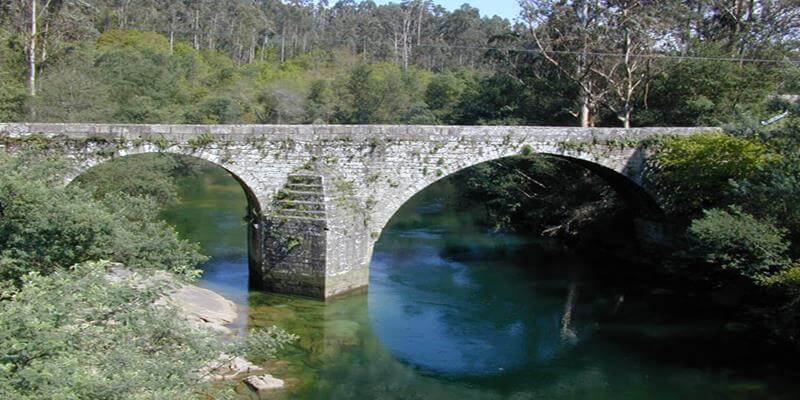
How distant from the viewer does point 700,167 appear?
18.5 metres

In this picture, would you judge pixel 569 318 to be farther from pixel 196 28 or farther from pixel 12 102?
pixel 196 28

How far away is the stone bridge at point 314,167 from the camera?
1565 centimetres

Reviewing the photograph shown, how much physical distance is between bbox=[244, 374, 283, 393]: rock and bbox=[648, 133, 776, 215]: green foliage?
11238mm

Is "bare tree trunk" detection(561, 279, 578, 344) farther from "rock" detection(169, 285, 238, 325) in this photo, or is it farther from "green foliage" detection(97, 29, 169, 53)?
"green foliage" detection(97, 29, 169, 53)

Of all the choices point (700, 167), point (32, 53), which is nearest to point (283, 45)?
point (32, 53)

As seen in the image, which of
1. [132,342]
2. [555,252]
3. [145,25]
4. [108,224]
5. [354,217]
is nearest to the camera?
[132,342]

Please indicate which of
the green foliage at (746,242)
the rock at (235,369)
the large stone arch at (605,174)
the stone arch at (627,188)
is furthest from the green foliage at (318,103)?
the rock at (235,369)

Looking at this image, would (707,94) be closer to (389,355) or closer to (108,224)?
(389,355)

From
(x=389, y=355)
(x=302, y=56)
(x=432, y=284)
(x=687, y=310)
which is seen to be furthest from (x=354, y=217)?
(x=302, y=56)

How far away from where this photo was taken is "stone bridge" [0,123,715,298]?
15.6m

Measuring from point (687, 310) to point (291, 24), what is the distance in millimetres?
62489

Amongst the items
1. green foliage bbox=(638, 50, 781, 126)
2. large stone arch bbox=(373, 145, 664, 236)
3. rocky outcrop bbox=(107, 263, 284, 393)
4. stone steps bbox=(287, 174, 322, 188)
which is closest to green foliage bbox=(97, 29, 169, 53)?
stone steps bbox=(287, 174, 322, 188)

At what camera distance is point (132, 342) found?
704cm

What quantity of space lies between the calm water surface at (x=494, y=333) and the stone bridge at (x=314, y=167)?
89 cm
